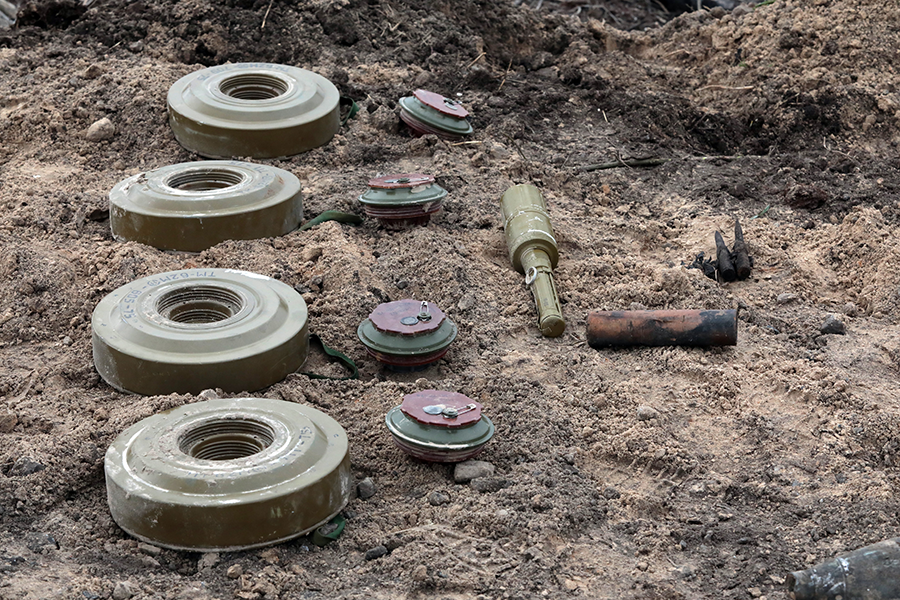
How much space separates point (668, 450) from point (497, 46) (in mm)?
5548

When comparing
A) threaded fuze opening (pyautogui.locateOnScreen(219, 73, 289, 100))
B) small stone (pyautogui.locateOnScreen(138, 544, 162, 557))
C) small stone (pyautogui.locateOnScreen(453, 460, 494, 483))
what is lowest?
small stone (pyautogui.locateOnScreen(138, 544, 162, 557))

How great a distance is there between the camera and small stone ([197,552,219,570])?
3787 millimetres

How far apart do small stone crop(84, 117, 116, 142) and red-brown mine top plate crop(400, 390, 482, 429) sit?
396cm

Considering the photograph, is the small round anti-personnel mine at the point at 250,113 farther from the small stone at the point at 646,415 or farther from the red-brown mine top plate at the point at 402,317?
the small stone at the point at 646,415

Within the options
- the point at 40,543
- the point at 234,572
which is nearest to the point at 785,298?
the point at 234,572

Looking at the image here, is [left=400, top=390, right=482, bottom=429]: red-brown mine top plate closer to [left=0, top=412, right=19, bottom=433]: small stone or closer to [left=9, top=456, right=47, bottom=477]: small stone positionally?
[left=9, top=456, right=47, bottom=477]: small stone

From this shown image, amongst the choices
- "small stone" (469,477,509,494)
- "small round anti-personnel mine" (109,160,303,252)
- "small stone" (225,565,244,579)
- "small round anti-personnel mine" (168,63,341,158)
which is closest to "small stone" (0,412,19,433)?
"small stone" (225,565,244,579)

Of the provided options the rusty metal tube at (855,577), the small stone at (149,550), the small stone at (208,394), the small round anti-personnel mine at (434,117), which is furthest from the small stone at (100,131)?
the rusty metal tube at (855,577)

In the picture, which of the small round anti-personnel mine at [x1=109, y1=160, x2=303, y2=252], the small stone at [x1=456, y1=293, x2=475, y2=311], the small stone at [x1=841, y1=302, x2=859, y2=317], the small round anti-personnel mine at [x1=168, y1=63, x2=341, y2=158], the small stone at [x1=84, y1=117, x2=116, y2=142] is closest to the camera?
the small stone at [x1=456, y1=293, x2=475, y2=311]

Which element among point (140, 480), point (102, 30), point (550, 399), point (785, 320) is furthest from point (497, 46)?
point (140, 480)

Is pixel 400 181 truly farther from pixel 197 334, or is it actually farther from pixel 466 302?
pixel 197 334

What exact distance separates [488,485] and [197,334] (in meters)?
1.58

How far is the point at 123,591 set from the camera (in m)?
3.53

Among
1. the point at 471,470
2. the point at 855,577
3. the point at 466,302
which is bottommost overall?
the point at 471,470
